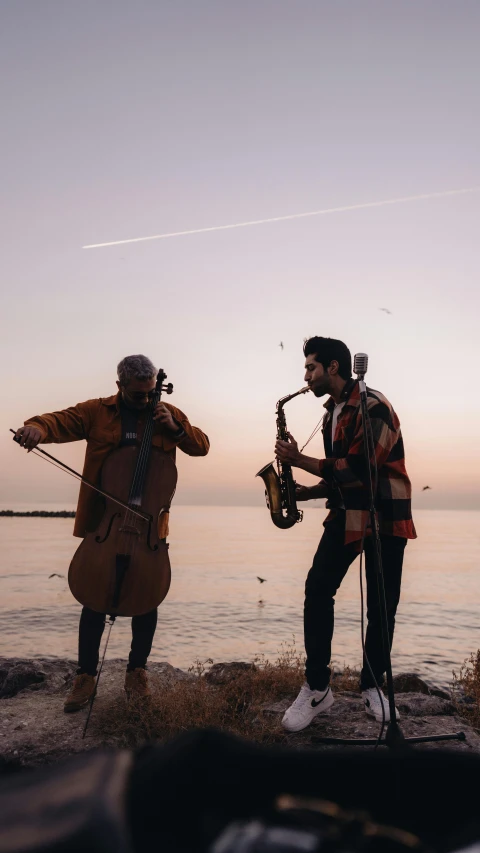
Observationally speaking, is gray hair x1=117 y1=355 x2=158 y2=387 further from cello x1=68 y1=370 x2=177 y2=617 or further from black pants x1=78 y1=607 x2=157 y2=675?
black pants x1=78 y1=607 x2=157 y2=675

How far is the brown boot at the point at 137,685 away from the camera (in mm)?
4844

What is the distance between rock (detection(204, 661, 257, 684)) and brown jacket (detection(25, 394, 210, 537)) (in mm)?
2285

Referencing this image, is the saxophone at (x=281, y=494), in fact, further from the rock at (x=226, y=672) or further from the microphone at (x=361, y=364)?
the rock at (x=226, y=672)

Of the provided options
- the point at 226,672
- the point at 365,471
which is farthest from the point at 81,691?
the point at 365,471

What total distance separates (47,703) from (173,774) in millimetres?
5376

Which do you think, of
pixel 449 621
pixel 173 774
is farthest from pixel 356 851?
pixel 449 621

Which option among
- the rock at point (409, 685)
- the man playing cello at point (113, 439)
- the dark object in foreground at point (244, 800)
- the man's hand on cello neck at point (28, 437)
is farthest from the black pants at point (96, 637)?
the dark object in foreground at point (244, 800)

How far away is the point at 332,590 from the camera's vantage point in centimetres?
438

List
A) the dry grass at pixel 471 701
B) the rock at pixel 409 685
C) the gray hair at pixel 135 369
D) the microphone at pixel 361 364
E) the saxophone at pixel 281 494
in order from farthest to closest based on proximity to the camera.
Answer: the rock at pixel 409 685 < the saxophone at pixel 281 494 < the dry grass at pixel 471 701 < the gray hair at pixel 135 369 < the microphone at pixel 361 364

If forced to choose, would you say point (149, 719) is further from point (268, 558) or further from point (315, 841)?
point (268, 558)

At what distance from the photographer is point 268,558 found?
123 feet

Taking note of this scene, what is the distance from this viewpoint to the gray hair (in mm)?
4844

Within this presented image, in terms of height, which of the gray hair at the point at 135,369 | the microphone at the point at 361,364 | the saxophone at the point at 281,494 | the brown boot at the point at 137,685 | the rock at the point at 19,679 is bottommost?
the rock at the point at 19,679

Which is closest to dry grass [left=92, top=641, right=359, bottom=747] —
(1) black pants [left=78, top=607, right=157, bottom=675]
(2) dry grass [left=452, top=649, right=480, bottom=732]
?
(1) black pants [left=78, top=607, right=157, bottom=675]
